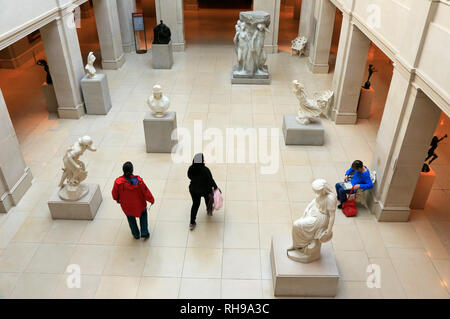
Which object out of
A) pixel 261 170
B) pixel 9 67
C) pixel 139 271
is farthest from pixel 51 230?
pixel 9 67

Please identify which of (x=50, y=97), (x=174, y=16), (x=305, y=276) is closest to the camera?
(x=305, y=276)

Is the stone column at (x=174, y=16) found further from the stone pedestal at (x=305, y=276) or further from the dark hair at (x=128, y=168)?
the stone pedestal at (x=305, y=276)

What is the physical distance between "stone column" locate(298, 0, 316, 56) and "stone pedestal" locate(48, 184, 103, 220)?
36.7ft

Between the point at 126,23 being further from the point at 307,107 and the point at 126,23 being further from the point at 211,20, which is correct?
the point at 307,107

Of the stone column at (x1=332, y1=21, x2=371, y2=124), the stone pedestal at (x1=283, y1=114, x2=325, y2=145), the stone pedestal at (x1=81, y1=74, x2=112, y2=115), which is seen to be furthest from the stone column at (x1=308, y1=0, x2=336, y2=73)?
the stone pedestal at (x1=81, y1=74, x2=112, y2=115)

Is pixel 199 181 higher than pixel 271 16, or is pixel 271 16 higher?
pixel 271 16

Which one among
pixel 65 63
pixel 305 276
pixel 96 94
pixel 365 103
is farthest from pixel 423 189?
pixel 65 63

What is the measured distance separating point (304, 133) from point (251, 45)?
4618 mm

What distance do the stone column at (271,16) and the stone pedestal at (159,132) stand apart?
8.44m

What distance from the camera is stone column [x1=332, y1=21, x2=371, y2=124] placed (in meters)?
9.78

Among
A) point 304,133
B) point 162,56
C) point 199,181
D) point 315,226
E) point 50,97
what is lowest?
point 304,133

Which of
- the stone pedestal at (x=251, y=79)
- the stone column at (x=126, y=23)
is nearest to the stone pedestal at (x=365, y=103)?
the stone pedestal at (x=251, y=79)

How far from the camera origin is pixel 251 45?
502 inches

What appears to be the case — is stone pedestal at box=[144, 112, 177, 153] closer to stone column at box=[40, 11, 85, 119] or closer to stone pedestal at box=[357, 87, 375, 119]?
stone column at box=[40, 11, 85, 119]
